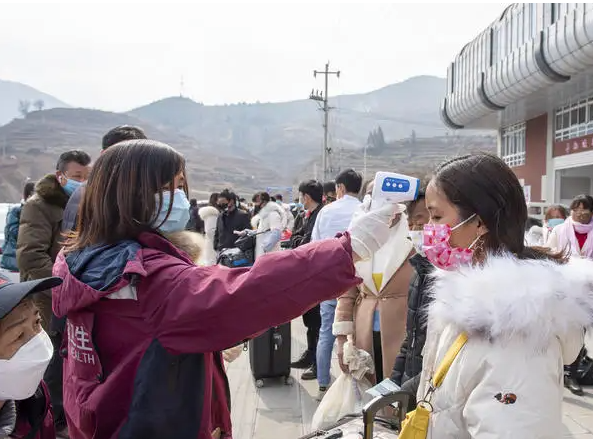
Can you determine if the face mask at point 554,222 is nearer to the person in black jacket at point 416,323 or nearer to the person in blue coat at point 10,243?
the person in black jacket at point 416,323

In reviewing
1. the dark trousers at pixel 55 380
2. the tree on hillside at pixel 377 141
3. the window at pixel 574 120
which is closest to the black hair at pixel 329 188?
the dark trousers at pixel 55 380

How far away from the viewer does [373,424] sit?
159 cm

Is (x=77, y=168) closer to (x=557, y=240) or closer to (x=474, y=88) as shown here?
(x=557, y=240)

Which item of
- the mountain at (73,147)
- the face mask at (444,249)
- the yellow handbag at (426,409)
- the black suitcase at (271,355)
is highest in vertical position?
the mountain at (73,147)

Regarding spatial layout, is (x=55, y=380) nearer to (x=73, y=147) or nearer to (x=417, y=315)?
(x=417, y=315)

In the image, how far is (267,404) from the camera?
13.5 feet

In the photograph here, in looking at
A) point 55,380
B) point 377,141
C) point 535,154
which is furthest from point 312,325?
point 377,141

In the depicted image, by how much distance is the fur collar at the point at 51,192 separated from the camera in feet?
10.7

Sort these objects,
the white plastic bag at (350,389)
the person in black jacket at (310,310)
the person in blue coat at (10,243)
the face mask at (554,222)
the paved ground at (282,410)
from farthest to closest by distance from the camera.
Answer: the face mask at (554,222)
the person in black jacket at (310,310)
the person in blue coat at (10,243)
the paved ground at (282,410)
the white plastic bag at (350,389)

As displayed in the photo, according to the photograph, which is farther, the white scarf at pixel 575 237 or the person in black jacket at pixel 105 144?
the white scarf at pixel 575 237

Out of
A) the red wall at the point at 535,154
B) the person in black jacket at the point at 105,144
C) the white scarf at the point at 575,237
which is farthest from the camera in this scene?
the red wall at the point at 535,154

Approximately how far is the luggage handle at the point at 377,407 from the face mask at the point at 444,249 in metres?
0.46

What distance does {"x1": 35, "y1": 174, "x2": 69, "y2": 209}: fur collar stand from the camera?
129 inches

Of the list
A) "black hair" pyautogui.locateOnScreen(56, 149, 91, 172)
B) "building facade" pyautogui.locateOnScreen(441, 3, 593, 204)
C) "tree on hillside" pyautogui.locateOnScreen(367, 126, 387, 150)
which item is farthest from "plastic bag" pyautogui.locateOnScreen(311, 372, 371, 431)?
"tree on hillside" pyautogui.locateOnScreen(367, 126, 387, 150)
